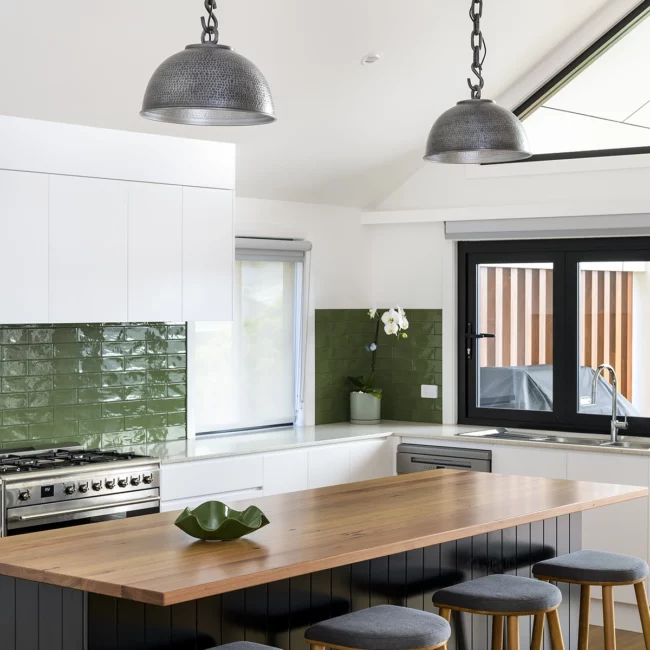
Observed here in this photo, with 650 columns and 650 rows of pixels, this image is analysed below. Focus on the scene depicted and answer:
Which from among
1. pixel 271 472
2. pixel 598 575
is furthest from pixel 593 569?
pixel 271 472

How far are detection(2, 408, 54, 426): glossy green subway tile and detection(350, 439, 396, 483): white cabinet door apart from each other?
6.06ft

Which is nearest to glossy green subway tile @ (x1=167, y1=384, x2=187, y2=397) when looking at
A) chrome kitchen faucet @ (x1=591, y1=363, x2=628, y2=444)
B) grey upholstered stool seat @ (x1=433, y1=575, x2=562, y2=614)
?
chrome kitchen faucet @ (x1=591, y1=363, x2=628, y2=444)

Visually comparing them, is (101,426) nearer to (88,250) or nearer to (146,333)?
(146,333)

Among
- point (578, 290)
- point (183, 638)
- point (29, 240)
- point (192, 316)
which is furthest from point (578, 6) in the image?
point (183, 638)

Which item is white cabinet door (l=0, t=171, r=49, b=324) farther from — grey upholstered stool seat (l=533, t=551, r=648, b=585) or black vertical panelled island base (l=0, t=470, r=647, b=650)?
grey upholstered stool seat (l=533, t=551, r=648, b=585)

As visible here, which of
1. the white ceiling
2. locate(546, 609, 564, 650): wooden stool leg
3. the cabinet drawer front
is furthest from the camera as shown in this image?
the cabinet drawer front

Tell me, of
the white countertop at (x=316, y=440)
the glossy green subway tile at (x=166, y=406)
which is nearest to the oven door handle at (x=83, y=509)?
the white countertop at (x=316, y=440)

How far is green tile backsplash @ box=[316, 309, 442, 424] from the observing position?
6988 millimetres

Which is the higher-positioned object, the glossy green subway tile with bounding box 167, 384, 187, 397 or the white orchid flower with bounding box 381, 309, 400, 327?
the white orchid flower with bounding box 381, 309, 400, 327

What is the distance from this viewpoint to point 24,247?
482cm

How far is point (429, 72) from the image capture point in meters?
5.76

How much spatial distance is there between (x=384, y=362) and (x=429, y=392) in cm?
45

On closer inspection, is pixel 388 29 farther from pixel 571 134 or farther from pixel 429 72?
pixel 571 134

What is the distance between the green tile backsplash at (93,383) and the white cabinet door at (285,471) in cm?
69
